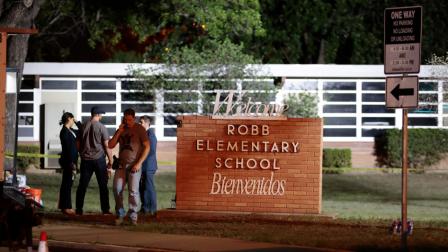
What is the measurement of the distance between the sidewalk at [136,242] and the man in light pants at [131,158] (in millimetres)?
672

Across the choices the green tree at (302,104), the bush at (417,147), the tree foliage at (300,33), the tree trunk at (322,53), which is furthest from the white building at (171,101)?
the tree trunk at (322,53)

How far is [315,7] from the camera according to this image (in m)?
42.2

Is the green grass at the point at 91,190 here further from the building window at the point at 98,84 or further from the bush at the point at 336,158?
the bush at the point at 336,158

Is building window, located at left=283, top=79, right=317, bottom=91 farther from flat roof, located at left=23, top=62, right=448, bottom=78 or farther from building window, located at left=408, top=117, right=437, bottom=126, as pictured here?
building window, located at left=408, top=117, right=437, bottom=126

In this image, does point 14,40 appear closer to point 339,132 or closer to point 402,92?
point 339,132

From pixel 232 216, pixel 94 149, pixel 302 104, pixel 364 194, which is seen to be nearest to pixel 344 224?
pixel 232 216

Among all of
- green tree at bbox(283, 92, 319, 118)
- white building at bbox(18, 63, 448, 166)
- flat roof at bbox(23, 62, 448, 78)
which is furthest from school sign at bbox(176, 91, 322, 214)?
flat roof at bbox(23, 62, 448, 78)

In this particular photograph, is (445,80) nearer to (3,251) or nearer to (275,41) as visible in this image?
(275,41)

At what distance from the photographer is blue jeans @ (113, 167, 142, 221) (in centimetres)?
1778

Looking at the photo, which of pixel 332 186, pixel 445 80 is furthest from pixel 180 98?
pixel 445 80

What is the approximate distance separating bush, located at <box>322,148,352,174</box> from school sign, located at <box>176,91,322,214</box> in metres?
15.0

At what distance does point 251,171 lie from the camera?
19734 mm

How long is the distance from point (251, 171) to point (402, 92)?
588 centimetres

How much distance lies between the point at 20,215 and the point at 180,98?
844 inches
